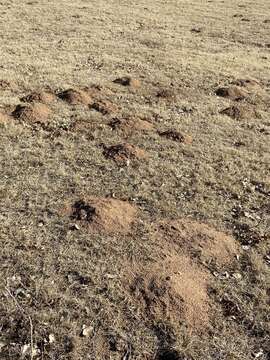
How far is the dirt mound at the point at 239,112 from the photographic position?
17.6 metres

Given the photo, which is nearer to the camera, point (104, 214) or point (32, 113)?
point (104, 214)

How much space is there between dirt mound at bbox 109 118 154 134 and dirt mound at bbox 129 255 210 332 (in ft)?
21.9

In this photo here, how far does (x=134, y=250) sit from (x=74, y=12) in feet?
91.6

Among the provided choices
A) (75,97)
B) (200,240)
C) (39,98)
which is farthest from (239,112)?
(200,240)

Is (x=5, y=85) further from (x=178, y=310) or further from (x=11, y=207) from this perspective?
(x=178, y=310)

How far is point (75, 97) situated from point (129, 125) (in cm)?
300

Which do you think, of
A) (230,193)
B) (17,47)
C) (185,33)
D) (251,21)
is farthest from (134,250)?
(251,21)

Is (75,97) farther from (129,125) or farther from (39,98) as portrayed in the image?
(129,125)

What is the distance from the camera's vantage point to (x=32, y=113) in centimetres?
1544

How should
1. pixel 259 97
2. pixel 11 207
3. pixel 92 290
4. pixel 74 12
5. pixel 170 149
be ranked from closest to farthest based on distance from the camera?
pixel 92 290 → pixel 11 207 → pixel 170 149 → pixel 259 97 → pixel 74 12

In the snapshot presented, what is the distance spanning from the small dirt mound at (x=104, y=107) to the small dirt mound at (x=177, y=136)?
97.5 inches

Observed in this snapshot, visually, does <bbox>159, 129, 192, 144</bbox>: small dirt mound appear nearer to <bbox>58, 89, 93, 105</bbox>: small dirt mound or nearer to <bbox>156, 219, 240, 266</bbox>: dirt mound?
<bbox>58, 89, 93, 105</bbox>: small dirt mound

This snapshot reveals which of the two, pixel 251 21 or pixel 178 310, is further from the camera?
pixel 251 21

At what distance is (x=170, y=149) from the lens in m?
14.4
